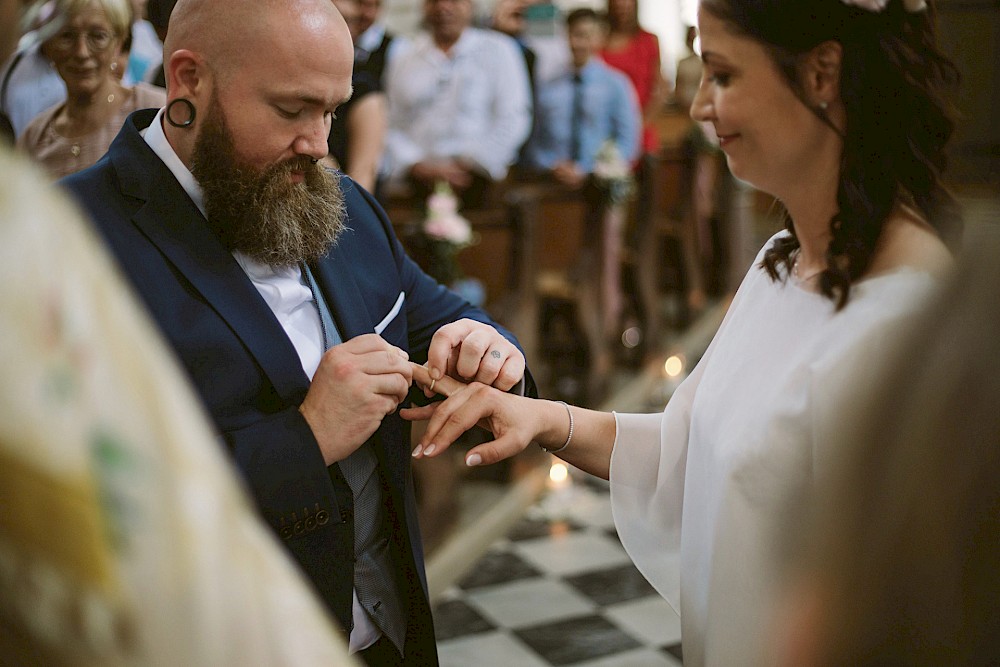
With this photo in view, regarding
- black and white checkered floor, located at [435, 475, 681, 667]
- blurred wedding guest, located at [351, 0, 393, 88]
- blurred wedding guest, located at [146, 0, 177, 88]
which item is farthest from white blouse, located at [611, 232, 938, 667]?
blurred wedding guest, located at [351, 0, 393, 88]

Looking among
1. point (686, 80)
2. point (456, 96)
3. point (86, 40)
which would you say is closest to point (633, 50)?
point (456, 96)

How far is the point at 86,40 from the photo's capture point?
1686mm

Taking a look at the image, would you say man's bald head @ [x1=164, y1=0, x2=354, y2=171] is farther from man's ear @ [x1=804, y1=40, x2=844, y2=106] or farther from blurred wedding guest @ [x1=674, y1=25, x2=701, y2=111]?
blurred wedding guest @ [x1=674, y1=25, x2=701, y2=111]

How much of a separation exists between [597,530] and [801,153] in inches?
130

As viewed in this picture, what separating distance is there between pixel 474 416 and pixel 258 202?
0.50 meters

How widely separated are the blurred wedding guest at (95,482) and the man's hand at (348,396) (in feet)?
3.33

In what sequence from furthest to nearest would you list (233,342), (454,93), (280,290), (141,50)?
(454,93)
(141,50)
(280,290)
(233,342)

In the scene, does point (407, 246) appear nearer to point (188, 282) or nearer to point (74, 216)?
point (188, 282)

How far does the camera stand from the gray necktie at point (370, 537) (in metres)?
1.66

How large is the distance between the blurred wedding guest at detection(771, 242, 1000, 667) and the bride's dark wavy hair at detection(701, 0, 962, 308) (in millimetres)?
924

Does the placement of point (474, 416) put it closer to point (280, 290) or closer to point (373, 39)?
point (280, 290)

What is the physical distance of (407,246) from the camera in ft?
13.4

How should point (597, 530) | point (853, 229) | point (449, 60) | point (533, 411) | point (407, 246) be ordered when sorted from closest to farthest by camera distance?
point (853, 229), point (533, 411), point (407, 246), point (597, 530), point (449, 60)

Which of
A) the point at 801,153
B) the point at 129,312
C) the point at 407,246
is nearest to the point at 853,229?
the point at 801,153
